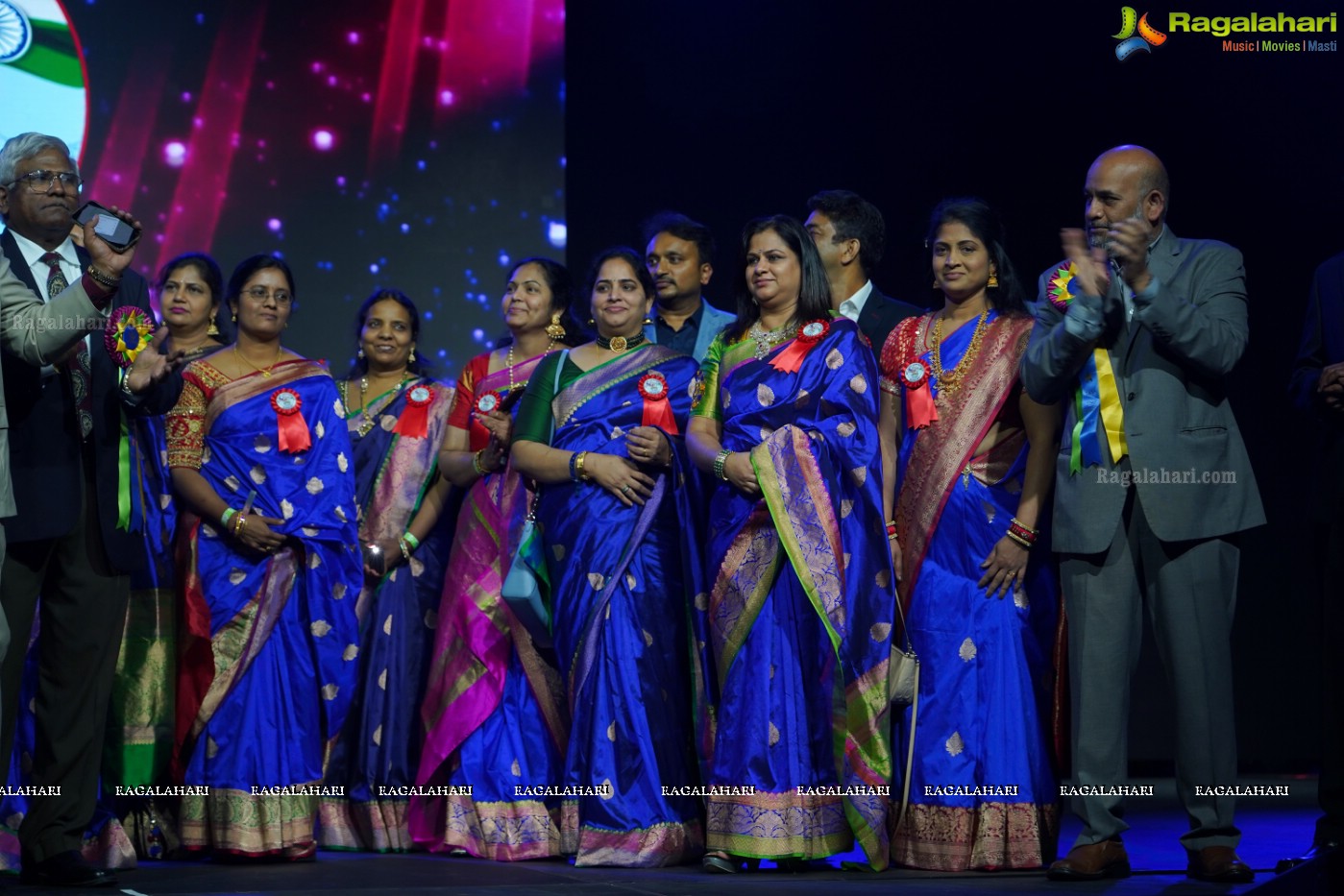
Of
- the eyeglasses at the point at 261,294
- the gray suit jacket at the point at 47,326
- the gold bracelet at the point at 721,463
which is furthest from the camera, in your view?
the eyeglasses at the point at 261,294

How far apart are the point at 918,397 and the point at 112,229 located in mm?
2001

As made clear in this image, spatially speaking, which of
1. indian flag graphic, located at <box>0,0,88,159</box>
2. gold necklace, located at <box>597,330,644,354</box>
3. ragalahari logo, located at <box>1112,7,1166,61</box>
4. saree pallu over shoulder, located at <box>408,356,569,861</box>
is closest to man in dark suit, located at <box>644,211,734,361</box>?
gold necklace, located at <box>597,330,644,354</box>

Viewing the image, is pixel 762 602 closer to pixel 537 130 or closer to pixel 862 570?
pixel 862 570

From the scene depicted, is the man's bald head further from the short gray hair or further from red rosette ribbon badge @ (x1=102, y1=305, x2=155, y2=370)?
the short gray hair

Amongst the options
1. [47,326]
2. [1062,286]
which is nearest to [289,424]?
[47,326]

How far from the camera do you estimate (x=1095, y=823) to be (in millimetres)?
3428

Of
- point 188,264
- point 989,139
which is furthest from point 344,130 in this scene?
point 989,139

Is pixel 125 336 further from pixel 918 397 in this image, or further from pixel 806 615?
pixel 918 397

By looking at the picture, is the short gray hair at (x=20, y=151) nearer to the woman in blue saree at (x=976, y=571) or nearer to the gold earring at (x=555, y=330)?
the gold earring at (x=555, y=330)

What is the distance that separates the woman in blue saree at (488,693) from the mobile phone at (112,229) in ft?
4.59

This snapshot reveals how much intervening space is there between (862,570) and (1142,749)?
8.20 ft

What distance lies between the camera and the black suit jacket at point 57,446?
133 inches

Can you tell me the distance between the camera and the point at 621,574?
4.05 m

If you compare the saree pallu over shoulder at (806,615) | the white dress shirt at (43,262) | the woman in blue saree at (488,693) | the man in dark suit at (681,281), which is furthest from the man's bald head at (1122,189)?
the white dress shirt at (43,262)
